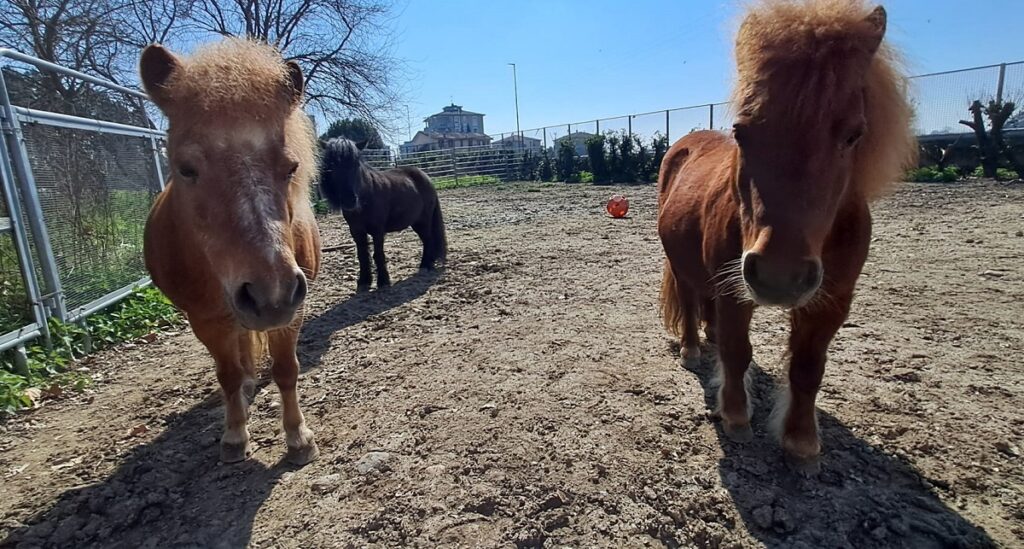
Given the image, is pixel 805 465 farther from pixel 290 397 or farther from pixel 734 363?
pixel 290 397

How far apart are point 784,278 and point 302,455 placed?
7.89 feet

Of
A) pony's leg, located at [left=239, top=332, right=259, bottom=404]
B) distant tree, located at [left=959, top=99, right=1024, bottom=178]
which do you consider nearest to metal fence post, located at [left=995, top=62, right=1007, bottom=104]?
distant tree, located at [left=959, top=99, right=1024, bottom=178]

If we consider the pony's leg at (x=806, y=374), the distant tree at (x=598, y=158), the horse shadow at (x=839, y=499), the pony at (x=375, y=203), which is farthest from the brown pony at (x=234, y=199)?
the distant tree at (x=598, y=158)

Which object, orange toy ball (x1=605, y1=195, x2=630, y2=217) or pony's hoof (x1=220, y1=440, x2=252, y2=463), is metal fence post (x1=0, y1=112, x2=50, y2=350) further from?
orange toy ball (x1=605, y1=195, x2=630, y2=217)

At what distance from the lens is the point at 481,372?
3383mm

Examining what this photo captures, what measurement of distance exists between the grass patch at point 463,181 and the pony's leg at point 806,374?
23202 mm

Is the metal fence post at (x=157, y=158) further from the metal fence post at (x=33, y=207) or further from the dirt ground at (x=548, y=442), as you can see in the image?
the dirt ground at (x=548, y=442)

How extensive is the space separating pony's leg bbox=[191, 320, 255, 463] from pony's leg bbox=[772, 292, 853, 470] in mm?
2782

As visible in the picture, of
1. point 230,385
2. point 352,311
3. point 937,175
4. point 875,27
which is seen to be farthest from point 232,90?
point 937,175

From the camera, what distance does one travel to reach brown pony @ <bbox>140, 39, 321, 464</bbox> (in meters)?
1.65

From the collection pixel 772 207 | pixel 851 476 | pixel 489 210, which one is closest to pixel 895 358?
pixel 851 476

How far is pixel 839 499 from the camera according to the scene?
2.01m

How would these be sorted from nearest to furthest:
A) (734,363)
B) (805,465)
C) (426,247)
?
(805,465), (734,363), (426,247)

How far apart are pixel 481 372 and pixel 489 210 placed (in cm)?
999
